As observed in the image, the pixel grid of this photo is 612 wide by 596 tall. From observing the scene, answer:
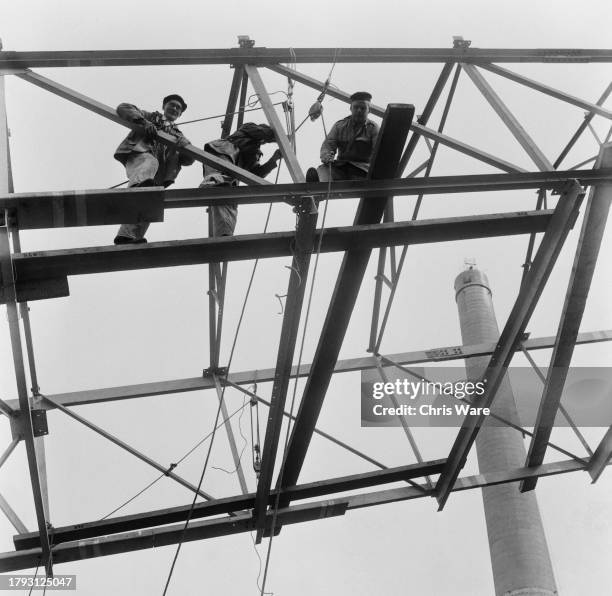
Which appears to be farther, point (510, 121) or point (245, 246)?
point (510, 121)

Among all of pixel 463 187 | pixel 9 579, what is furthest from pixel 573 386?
pixel 9 579

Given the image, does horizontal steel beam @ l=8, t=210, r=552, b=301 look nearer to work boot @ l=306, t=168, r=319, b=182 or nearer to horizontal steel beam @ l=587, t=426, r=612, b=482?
work boot @ l=306, t=168, r=319, b=182

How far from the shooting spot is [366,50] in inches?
296

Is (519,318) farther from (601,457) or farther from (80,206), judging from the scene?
(80,206)

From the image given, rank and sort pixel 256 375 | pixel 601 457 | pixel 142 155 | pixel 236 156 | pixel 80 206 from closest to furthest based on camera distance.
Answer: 1. pixel 80 206
2. pixel 142 155
3. pixel 601 457
4. pixel 236 156
5. pixel 256 375

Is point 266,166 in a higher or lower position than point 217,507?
higher

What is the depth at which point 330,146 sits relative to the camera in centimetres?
830

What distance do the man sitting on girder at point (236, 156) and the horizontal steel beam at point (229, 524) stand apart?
305cm

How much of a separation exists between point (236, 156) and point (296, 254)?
8.79ft

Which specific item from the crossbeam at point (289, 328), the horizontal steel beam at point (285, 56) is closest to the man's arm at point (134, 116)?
the horizontal steel beam at point (285, 56)

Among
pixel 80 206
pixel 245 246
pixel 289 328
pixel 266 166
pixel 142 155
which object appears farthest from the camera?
pixel 266 166

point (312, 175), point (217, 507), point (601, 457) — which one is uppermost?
point (312, 175)

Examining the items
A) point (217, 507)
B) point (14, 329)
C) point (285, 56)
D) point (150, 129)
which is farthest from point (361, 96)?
point (217, 507)

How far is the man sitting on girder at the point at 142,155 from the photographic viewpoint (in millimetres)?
7055
